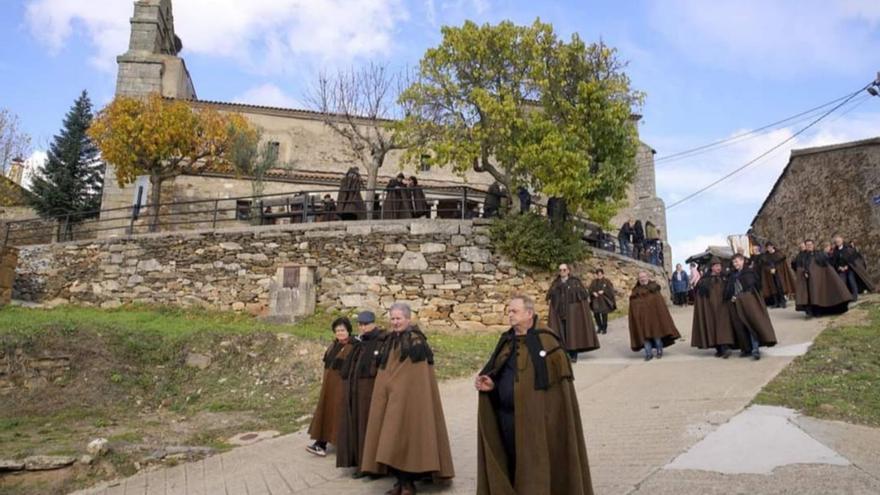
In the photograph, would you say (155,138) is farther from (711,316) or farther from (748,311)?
(748,311)

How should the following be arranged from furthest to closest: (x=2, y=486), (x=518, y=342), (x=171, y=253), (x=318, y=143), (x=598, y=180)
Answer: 1. (x=318, y=143)
2. (x=171, y=253)
3. (x=598, y=180)
4. (x=2, y=486)
5. (x=518, y=342)

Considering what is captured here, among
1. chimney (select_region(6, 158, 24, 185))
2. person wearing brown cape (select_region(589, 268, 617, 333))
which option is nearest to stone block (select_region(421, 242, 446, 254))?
person wearing brown cape (select_region(589, 268, 617, 333))

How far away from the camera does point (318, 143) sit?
27.0 m

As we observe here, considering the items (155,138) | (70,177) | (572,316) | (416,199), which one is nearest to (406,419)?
(572,316)

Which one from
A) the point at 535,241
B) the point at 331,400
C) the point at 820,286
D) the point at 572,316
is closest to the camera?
the point at 331,400

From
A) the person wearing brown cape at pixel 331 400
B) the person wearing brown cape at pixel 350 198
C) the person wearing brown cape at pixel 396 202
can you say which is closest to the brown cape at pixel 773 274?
the person wearing brown cape at pixel 396 202

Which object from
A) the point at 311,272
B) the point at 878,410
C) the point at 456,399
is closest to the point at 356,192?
the point at 311,272

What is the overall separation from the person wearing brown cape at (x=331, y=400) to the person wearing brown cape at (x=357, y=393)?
382 millimetres

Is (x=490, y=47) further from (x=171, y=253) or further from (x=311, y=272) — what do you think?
(x=171, y=253)

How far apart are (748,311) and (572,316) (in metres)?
2.82

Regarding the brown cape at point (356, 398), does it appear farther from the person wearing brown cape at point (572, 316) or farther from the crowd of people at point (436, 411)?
the person wearing brown cape at point (572, 316)

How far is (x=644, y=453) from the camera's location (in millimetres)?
5355

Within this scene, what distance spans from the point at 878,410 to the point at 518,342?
485 cm

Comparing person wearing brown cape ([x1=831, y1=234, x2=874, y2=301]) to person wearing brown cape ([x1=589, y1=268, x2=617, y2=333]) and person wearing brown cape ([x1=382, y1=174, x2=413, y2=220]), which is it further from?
person wearing brown cape ([x1=382, y1=174, x2=413, y2=220])
